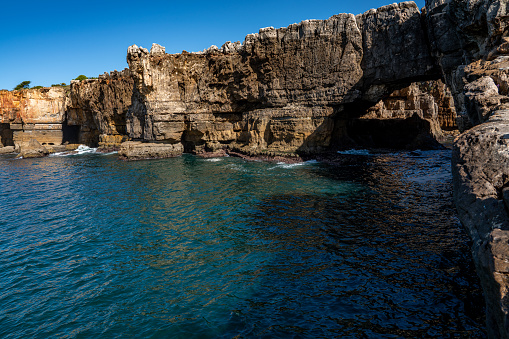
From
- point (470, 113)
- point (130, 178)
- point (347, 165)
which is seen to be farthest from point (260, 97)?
point (470, 113)

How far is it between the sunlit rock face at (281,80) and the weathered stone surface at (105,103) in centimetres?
976

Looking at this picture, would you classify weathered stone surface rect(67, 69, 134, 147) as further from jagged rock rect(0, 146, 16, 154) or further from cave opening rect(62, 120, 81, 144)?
jagged rock rect(0, 146, 16, 154)

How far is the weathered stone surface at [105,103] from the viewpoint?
55250 mm

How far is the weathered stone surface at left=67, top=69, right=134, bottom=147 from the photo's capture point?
5525 centimetres

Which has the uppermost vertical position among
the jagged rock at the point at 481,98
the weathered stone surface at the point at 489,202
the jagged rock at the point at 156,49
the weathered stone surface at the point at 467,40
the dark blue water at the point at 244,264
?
the jagged rock at the point at 156,49

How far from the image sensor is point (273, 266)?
35.7 feet

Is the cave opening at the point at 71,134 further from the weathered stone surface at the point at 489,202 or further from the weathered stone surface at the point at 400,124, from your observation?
the weathered stone surface at the point at 489,202

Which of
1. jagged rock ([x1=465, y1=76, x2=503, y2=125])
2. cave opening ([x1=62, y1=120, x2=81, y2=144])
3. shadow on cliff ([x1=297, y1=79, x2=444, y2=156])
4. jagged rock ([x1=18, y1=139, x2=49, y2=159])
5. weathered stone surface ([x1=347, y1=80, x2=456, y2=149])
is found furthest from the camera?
cave opening ([x1=62, y1=120, x2=81, y2=144])

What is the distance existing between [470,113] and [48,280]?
18.2m

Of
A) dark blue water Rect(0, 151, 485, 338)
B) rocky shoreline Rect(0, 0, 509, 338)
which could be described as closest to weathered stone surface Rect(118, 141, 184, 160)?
rocky shoreline Rect(0, 0, 509, 338)

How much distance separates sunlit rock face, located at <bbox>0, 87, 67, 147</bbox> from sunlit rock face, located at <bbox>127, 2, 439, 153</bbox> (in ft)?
90.7

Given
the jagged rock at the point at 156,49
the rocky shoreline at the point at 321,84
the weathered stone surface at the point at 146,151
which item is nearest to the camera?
the rocky shoreline at the point at 321,84

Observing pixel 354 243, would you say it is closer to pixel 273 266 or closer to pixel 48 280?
pixel 273 266

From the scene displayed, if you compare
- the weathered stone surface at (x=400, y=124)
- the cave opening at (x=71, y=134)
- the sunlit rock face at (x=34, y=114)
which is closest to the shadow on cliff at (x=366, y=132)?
the weathered stone surface at (x=400, y=124)
